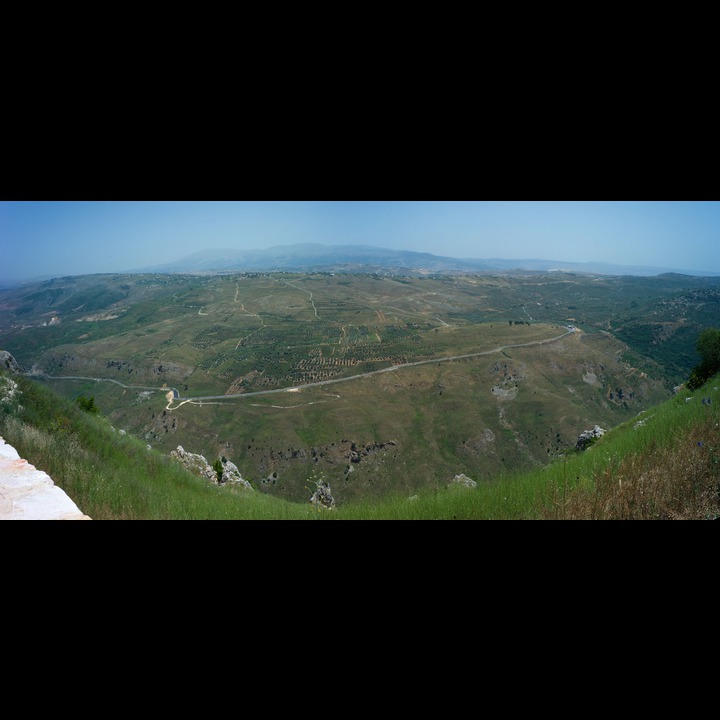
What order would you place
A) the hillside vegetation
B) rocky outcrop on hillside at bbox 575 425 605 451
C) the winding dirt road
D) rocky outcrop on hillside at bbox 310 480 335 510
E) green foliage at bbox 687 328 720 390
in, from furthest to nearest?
1. the winding dirt road
2. rocky outcrop on hillside at bbox 575 425 605 451
3. green foliage at bbox 687 328 720 390
4. rocky outcrop on hillside at bbox 310 480 335 510
5. the hillside vegetation

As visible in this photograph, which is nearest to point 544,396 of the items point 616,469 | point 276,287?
point 616,469

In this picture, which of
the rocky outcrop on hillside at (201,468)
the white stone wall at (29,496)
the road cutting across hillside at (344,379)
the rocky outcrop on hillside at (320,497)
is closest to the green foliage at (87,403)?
the rocky outcrop on hillside at (201,468)

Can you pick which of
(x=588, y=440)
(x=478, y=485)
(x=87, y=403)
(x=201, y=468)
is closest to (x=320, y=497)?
(x=201, y=468)

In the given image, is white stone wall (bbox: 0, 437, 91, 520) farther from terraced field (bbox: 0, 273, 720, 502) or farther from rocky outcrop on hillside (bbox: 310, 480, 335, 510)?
terraced field (bbox: 0, 273, 720, 502)

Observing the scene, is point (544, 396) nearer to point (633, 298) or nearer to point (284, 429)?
point (284, 429)

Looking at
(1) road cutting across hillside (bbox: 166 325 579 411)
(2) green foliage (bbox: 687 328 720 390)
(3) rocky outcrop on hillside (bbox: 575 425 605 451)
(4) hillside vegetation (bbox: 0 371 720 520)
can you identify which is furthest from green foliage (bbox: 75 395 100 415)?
(1) road cutting across hillside (bbox: 166 325 579 411)
